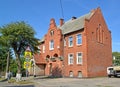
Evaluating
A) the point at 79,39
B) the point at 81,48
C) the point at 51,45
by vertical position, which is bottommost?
the point at 81,48

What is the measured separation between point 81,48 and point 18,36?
1230cm

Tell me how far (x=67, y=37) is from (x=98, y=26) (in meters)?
6.30

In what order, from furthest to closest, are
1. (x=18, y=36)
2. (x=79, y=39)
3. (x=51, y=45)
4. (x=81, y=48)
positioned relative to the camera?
1. (x=51, y=45)
2. (x=79, y=39)
3. (x=81, y=48)
4. (x=18, y=36)

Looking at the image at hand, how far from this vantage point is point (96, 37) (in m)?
43.3

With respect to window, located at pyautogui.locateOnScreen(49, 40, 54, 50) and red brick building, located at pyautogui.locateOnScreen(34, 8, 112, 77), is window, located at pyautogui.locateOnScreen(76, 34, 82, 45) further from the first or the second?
window, located at pyautogui.locateOnScreen(49, 40, 54, 50)

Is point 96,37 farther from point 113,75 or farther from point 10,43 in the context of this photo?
point 10,43

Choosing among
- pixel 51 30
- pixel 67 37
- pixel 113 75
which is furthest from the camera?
pixel 51 30

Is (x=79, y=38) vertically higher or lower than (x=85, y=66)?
higher

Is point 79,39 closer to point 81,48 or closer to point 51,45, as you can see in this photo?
point 81,48

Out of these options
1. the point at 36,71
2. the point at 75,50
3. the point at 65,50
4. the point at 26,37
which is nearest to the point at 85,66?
the point at 75,50

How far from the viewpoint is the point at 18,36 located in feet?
113

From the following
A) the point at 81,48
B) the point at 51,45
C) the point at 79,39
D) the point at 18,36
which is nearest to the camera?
the point at 18,36

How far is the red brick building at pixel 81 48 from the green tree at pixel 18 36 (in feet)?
31.1

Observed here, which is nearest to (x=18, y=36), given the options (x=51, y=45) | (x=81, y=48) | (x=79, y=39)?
(x=81, y=48)
